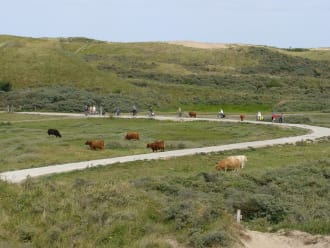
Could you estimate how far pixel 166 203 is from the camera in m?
17.5

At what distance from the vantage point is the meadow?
14844mm

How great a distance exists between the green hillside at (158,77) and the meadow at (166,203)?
155 ft

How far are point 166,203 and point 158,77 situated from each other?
87.3 meters

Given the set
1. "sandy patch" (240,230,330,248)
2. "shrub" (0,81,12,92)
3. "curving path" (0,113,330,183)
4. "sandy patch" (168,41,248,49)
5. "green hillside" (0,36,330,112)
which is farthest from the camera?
"sandy patch" (168,41,248,49)

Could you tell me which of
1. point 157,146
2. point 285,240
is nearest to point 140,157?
point 157,146

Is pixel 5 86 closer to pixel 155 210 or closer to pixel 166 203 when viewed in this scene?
pixel 166 203

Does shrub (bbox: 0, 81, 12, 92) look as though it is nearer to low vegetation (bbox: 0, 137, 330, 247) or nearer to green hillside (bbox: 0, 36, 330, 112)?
green hillside (bbox: 0, 36, 330, 112)

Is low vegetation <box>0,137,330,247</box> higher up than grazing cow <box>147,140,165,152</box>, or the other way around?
low vegetation <box>0,137,330,247</box>

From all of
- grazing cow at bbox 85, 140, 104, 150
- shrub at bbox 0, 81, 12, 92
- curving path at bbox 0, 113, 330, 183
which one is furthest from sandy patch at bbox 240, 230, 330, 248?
shrub at bbox 0, 81, 12, 92

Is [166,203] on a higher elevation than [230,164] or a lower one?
higher

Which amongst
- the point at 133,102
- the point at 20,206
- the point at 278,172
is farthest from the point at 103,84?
the point at 20,206

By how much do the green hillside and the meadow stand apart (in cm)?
4719

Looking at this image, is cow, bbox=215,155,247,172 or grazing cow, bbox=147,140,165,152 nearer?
cow, bbox=215,155,247,172

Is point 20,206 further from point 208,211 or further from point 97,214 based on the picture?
point 208,211
